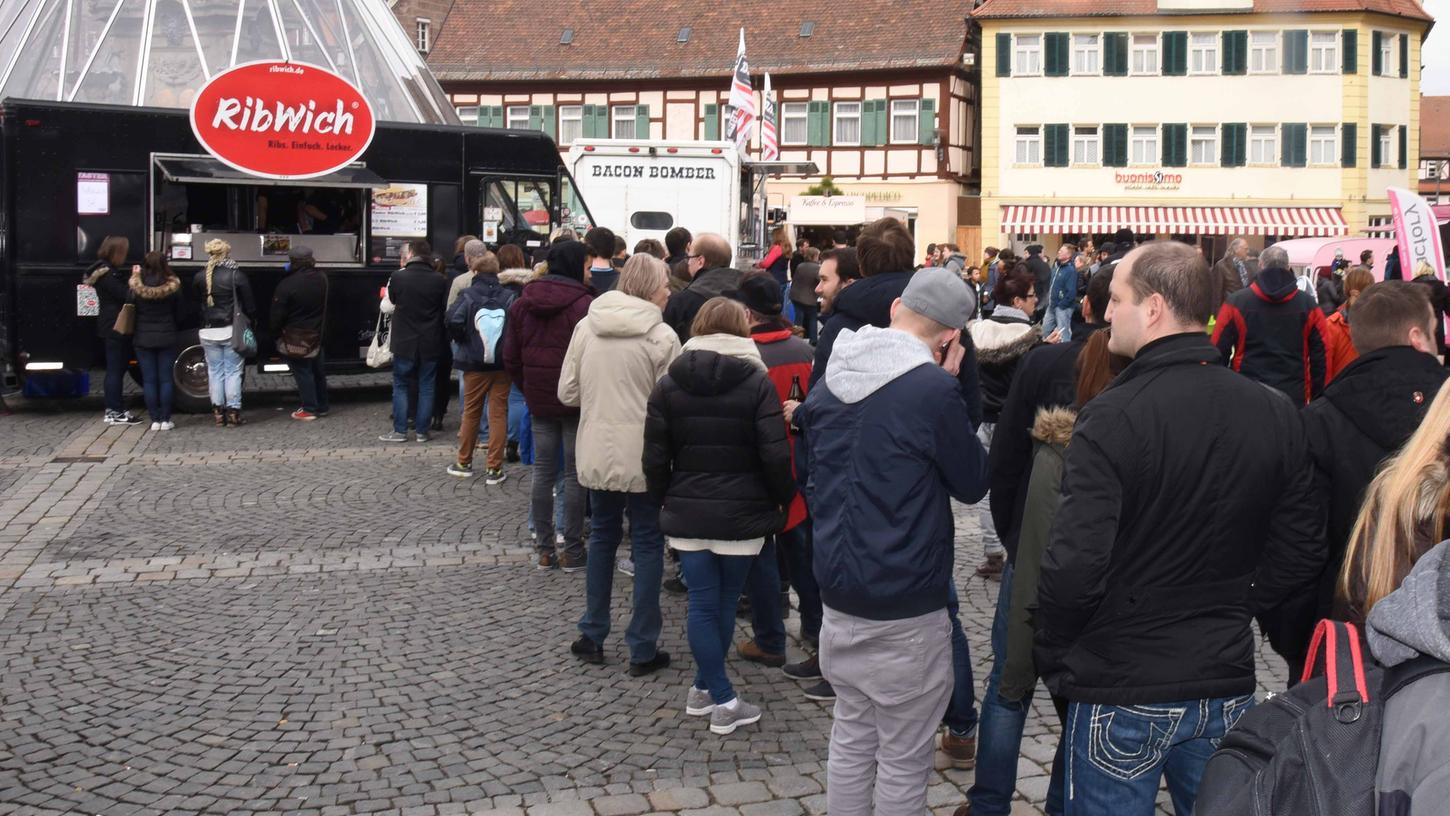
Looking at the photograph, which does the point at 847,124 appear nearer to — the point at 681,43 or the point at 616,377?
the point at 681,43

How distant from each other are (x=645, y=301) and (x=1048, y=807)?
2.93 m

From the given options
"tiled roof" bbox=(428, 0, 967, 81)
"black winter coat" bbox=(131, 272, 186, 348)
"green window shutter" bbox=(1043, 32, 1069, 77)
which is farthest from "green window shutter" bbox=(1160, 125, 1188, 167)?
"black winter coat" bbox=(131, 272, 186, 348)

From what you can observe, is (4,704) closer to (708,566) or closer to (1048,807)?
(708,566)

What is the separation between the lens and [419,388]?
1192 cm

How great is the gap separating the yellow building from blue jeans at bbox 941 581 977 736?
36.9 metres

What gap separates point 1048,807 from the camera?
4227 mm

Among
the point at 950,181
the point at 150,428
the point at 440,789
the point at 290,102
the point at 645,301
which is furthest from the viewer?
the point at 950,181

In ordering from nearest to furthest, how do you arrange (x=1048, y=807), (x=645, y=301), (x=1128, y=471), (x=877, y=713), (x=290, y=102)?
1. (x=1128, y=471)
2. (x=877, y=713)
3. (x=1048, y=807)
4. (x=645, y=301)
5. (x=290, y=102)

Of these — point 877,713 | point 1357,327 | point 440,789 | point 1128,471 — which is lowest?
point 440,789

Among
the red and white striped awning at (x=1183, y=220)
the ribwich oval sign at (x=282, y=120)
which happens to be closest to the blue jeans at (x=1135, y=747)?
the ribwich oval sign at (x=282, y=120)

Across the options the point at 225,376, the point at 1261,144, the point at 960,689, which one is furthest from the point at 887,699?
the point at 1261,144

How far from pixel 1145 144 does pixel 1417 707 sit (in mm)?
42168

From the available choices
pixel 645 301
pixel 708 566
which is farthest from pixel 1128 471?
pixel 645 301

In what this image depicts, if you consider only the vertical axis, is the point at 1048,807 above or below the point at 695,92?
below
